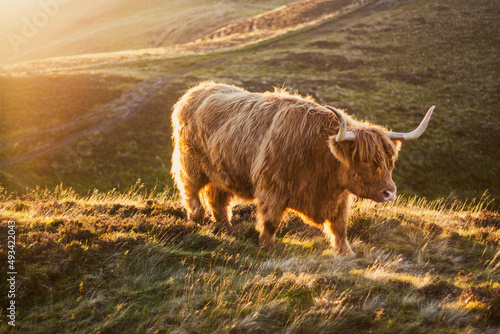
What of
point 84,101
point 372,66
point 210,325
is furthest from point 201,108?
point 372,66

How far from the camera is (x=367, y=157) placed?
189 inches

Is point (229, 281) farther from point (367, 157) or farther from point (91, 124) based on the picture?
point (91, 124)

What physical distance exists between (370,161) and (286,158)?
3.94 ft

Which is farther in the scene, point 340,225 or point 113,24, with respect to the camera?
point 113,24

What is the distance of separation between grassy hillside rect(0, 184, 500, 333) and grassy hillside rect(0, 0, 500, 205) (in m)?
15.5

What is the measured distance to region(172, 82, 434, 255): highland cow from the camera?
16.1 ft

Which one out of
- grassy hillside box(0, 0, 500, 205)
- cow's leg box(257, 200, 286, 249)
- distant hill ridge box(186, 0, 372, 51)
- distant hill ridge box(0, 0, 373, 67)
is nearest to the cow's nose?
cow's leg box(257, 200, 286, 249)

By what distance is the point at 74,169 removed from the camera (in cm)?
2042

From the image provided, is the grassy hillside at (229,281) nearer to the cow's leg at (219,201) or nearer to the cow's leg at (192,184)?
the cow's leg at (219,201)

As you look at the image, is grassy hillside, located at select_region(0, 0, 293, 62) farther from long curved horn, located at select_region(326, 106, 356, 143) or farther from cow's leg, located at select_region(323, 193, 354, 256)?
long curved horn, located at select_region(326, 106, 356, 143)

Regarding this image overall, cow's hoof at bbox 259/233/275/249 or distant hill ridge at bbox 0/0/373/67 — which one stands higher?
distant hill ridge at bbox 0/0/373/67

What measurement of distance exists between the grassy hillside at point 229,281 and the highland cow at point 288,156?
2.18 feet

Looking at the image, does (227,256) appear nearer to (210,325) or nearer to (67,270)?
(210,325)

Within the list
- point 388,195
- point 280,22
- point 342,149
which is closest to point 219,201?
point 342,149
